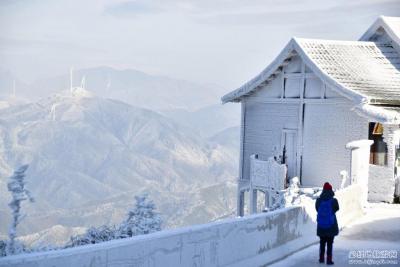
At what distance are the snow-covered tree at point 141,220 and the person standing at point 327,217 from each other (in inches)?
176

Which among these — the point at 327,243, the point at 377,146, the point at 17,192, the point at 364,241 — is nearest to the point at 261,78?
the point at 377,146

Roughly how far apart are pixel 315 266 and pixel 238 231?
212 centimetres

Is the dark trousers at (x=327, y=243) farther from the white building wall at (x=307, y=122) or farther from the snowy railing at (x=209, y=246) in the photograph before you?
the white building wall at (x=307, y=122)

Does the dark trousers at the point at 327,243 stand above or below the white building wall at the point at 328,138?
below

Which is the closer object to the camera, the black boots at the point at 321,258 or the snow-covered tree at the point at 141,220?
the black boots at the point at 321,258

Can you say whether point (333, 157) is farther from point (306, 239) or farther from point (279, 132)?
point (306, 239)

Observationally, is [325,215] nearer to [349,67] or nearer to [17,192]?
[17,192]

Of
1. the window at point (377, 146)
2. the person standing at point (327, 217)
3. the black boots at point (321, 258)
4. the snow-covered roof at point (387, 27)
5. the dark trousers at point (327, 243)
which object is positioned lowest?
the black boots at point (321, 258)

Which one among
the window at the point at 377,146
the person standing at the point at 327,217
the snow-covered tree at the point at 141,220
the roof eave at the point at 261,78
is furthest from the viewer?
the roof eave at the point at 261,78

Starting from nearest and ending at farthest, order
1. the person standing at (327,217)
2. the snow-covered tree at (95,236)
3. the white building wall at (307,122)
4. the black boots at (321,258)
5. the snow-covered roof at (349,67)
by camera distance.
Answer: the person standing at (327,217)
the black boots at (321,258)
the snow-covered tree at (95,236)
the snow-covered roof at (349,67)
the white building wall at (307,122)

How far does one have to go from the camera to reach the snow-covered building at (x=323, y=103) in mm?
31062

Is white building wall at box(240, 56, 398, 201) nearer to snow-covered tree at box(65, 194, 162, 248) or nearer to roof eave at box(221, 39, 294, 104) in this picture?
roof eave at box(221, 39, 294, 104)

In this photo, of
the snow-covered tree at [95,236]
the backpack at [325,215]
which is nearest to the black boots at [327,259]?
the backpack at [325,215]

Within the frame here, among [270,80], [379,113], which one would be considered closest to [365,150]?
[379,113]
